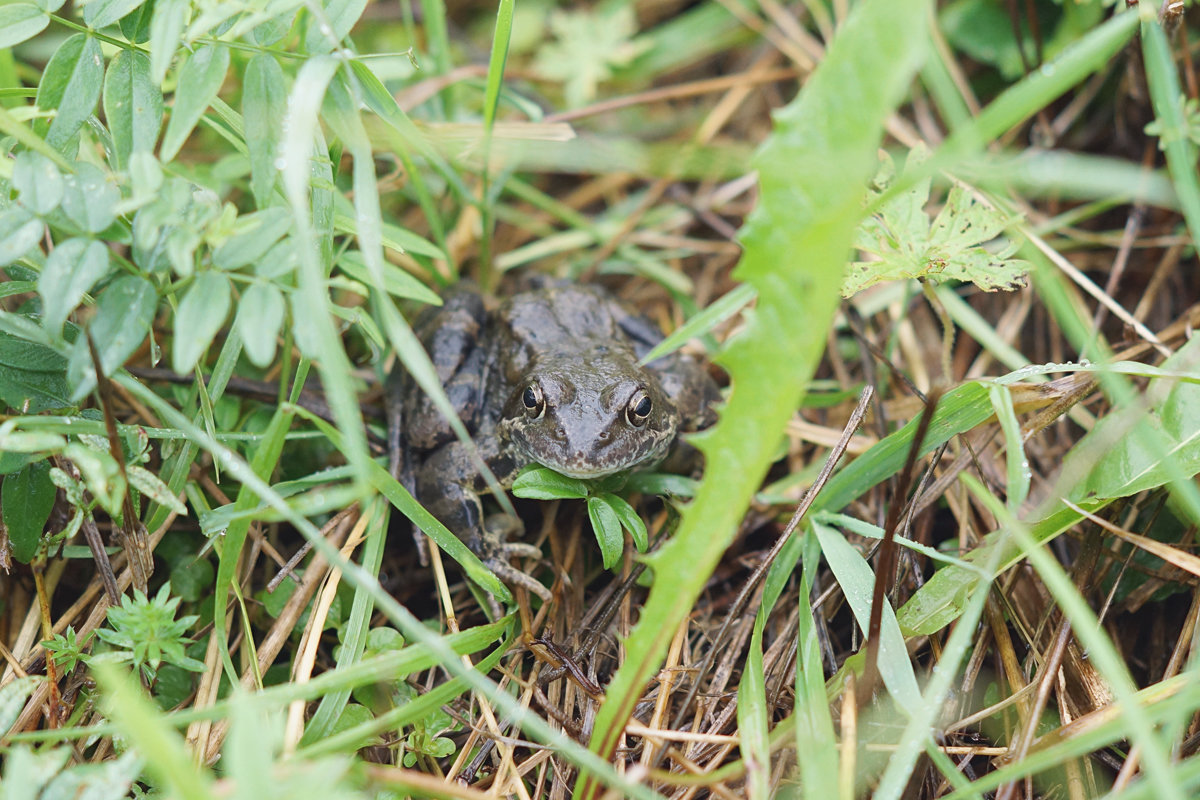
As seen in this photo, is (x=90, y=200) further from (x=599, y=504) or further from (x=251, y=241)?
(x=599, y=504)

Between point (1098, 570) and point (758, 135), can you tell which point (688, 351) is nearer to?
point (758, 135)

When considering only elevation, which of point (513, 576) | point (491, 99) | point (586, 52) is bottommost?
point (513, 576)

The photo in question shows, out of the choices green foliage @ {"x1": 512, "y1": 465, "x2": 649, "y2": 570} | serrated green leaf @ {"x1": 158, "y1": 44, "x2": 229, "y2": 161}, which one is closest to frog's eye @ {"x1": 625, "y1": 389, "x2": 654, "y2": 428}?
green foliage @ {"x1": 512, "y1": 465, "x2": 649, "y2": 570}

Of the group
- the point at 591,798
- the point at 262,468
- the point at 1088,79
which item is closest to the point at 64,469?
the point at 262,468

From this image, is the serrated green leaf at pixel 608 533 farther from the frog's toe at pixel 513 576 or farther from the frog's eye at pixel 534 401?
the frog's eye at pixel 534 401

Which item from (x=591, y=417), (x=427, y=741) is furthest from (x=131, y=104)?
(x=427, y=741)

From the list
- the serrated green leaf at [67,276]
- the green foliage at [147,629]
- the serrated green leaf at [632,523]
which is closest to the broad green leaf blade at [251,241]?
the serrated green leaf at [67,276]

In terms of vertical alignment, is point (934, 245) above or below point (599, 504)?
above
